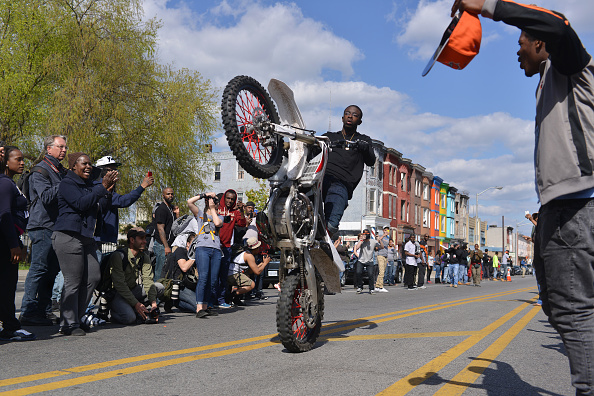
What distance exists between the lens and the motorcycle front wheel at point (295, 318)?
5.10m

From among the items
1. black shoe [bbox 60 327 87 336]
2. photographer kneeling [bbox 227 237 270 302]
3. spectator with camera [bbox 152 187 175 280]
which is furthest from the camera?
spectator with camera [bbox 152 187 175 280]

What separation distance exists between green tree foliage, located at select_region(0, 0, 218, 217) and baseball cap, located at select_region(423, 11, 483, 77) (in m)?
19.7

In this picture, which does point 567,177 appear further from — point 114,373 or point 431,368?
point 114,373

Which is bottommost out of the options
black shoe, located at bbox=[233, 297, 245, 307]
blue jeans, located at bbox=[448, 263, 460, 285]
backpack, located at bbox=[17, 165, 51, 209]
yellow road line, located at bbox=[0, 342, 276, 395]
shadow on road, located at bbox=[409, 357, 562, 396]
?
yellow road line, located at bbox=[0, 342, 276, 395]

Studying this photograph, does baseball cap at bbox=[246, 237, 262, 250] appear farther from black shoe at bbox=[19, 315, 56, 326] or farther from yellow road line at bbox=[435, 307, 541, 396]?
yellow road line at bbox=[435, 307, 541, 396]

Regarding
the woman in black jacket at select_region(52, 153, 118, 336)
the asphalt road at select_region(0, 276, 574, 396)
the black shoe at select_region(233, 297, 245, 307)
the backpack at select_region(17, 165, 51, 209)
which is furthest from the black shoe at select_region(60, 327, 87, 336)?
the black shoe at select_region(233, 297, 245, 307)

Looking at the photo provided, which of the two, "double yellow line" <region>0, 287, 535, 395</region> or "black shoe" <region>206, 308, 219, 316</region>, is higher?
"black shoe" <region>206, 308, 219, 316</region>

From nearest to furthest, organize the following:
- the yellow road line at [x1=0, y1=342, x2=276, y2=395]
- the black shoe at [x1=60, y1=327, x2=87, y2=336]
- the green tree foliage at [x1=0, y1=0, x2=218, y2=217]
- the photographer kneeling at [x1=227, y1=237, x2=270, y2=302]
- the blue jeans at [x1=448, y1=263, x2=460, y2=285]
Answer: the yellow road line at [x1=0, y1=342, x2=276, y2=395], the black shoe at [x1=60, y1=327, x2=87, y2=336], the photographer kneeling at [x1=227, y1=237, x2=270, y2=302], the green tree foliage at [x1=0, y1=0, x2=218, y2=217], the blue jeans at [x1=448, y1=263, x2=460, y2=285]

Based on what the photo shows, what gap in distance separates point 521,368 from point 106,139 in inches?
797

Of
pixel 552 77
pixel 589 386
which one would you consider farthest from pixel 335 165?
pixel 589 386

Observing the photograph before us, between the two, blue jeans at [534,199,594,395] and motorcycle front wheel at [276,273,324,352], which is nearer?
blue jeans at [534,199,594,395]

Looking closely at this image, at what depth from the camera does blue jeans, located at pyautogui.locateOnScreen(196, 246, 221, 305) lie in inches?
340

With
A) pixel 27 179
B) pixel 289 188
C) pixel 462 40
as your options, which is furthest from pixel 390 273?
pixel 462 40

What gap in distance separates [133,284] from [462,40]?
6.18 m
